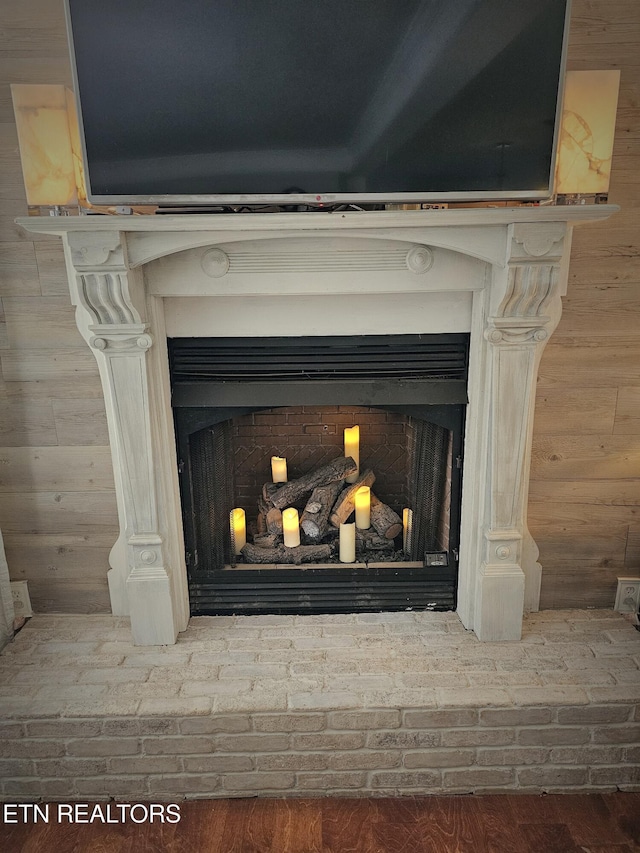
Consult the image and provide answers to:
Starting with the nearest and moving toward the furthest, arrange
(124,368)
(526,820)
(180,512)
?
(526,820)
(124,368)
(180,512)

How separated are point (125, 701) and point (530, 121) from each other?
6.73ft

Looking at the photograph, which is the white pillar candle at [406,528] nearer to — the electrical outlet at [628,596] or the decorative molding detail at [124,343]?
the electrical outlet at [628,596]

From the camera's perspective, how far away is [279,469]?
2.35 m

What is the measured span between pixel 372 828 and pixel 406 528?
1.01 meters

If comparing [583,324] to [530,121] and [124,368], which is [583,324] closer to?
[530,121]

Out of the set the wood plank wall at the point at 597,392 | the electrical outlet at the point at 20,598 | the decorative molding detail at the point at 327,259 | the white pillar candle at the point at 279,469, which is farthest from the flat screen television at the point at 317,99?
the electrical outlet at the point at 20,598

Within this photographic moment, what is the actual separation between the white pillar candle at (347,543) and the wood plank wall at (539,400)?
0.67 m

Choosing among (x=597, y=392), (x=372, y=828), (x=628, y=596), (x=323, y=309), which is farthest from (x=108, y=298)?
(x=628, y=596)

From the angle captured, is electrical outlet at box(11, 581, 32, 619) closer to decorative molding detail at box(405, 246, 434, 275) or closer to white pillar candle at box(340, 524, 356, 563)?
white pillar candle at box(340, 524, 356, 563)

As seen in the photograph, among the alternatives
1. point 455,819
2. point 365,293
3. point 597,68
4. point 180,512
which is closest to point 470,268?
point 365,293

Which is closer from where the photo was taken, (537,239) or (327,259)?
(537,239)

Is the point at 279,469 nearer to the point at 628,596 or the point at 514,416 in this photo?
the point at 514,416

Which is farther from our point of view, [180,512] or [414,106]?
[180,512]

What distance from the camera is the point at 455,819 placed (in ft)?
5.67
